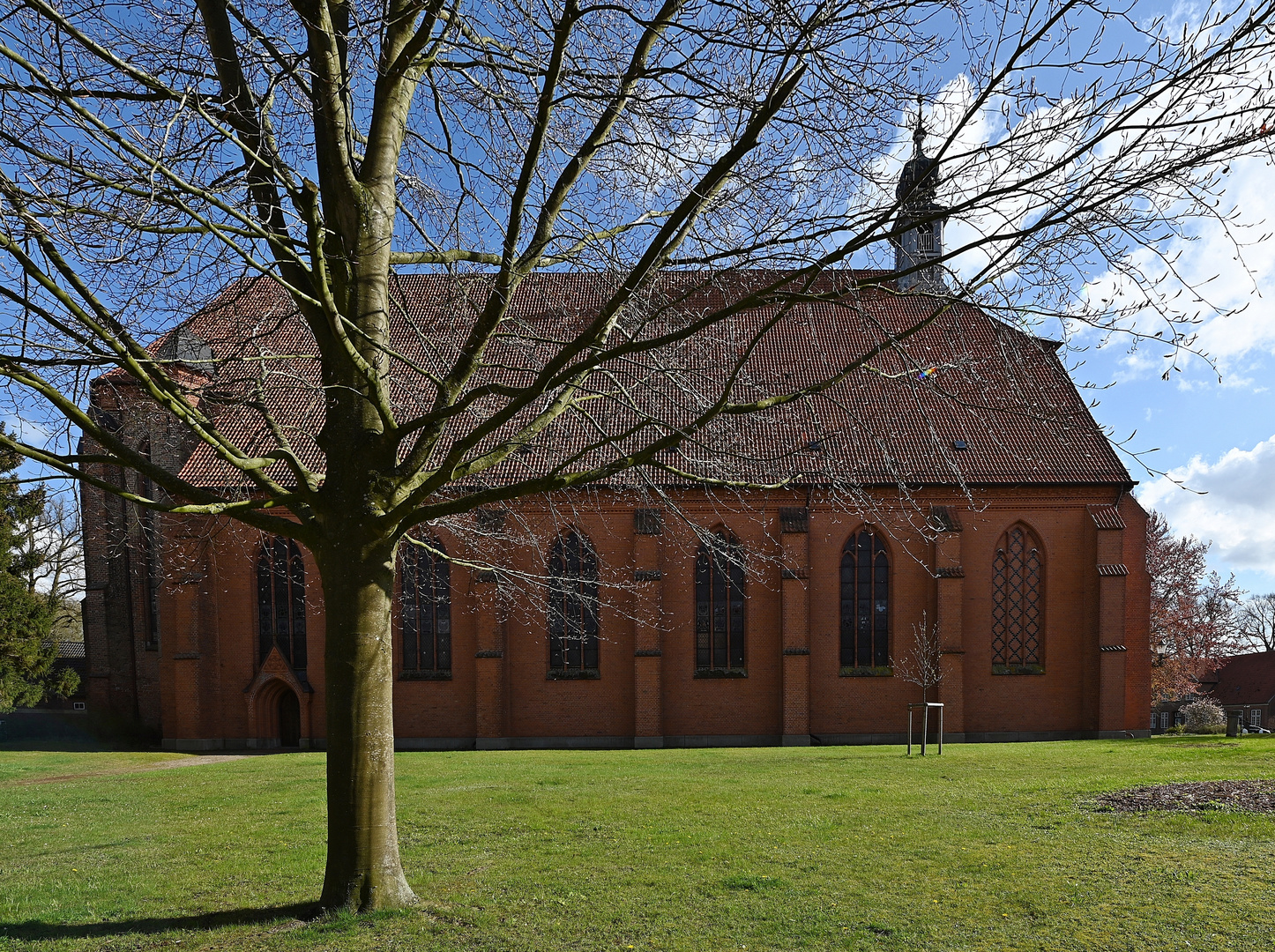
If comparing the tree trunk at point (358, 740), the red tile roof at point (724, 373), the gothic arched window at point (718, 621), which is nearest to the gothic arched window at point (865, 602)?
the gothic arched window at point (718, 621)

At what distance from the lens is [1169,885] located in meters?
7.10

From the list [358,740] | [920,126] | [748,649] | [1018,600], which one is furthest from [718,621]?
[920,126]

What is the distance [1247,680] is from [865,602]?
Result: 45601 mm

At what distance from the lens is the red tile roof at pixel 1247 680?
54031 mm

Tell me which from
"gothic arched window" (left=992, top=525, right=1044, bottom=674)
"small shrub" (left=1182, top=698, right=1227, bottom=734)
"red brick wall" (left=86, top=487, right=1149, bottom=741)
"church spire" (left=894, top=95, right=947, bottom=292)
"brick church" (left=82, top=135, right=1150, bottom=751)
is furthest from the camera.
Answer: "small shrub" (left=1182, top=698, right=1227, bottom=734)

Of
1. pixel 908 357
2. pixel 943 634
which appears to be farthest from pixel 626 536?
pixel 908 357

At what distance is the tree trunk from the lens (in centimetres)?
663

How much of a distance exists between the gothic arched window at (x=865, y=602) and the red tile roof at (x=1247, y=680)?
42867 millimetres

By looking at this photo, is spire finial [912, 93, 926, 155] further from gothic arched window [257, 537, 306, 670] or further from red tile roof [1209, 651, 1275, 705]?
red tile roof [1209, 651, 1275, 705]

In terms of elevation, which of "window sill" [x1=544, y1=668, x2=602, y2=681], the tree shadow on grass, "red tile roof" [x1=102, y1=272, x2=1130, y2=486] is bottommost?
"window sill" [x1=544, y1=668, x2=602, y2=681]

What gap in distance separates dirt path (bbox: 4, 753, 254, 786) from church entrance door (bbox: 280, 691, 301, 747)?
5.75ft

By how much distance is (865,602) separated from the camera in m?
24.6

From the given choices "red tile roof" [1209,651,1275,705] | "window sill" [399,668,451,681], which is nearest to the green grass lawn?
"window sill" [399,668,451,681]

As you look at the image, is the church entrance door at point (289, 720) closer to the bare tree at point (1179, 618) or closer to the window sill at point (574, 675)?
the window sill at point (574, 675)
